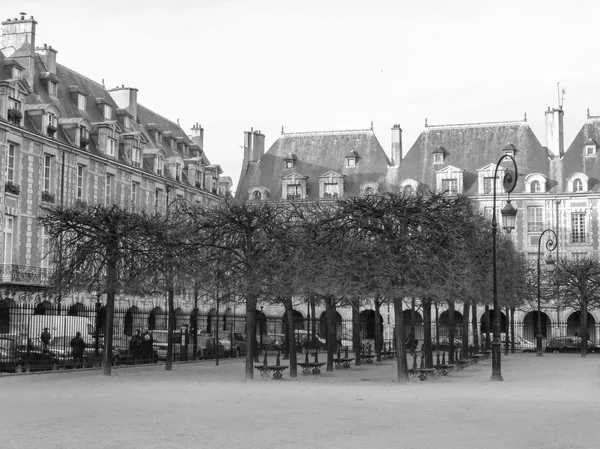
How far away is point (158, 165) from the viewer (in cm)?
5216

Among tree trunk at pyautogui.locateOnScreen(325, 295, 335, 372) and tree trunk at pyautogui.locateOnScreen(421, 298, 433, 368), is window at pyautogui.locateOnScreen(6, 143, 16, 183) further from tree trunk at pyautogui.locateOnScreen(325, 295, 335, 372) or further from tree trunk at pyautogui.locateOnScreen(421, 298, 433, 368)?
tree trunk at pyautogui.locateOnScreen(421, 298, 433, 368)

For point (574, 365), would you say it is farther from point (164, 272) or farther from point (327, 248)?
point (164, 272)

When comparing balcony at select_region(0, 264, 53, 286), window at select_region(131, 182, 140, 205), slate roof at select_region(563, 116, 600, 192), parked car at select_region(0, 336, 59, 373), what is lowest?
parked car at select_region(0, 336, 59, 373)

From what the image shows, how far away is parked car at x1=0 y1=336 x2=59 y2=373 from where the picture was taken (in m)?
24.6

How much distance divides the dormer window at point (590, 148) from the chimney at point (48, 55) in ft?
111

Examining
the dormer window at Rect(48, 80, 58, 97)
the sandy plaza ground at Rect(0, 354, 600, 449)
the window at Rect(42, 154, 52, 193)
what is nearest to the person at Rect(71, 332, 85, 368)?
the sandy plaza ground at Rect(0, 354, 600, 449)

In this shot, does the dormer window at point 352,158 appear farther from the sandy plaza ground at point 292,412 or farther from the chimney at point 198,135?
the sandy plaza ground at point 292,412

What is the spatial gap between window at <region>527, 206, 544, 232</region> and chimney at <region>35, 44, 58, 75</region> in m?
31.5

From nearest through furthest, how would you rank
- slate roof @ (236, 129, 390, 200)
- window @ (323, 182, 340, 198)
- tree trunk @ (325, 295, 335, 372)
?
tree trunk @ (325, 295, 335, 372) → window @ (323, 182, 340, 198) → slate roof @ (236, 129, 390, 200)

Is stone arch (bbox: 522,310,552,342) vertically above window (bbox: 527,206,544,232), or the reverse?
window (bbox: 527,206,544,232)

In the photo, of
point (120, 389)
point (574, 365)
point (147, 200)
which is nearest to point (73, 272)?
point (120, 389)

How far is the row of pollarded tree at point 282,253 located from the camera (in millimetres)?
22688

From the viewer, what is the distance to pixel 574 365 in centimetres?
3350

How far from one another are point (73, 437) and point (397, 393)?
9.36 metres
